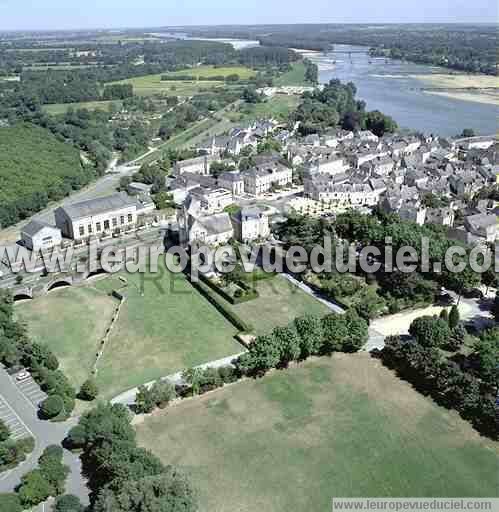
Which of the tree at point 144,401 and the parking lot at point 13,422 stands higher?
the tree at point 144,401

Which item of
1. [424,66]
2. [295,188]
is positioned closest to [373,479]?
[295,188]

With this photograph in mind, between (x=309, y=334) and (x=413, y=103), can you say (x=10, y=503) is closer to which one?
(x=309, y=334)

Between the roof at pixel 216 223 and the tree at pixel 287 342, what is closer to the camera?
the tree at pixel 287 342

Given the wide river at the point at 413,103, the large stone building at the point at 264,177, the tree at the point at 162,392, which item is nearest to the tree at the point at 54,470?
the tree at the point at 162,392

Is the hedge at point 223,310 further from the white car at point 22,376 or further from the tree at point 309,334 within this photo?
the white car at point 22,376

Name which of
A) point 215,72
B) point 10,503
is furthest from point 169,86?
point 10,503

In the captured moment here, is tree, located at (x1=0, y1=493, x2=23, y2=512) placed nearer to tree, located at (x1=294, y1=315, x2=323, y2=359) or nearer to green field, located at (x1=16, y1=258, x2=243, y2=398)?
green field, located at (x1=16, y1=258, x2=243, y2=398)

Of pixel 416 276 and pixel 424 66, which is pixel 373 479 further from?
pixel 424 66
